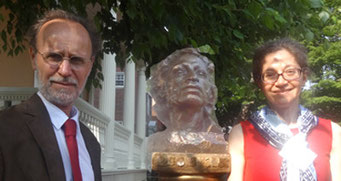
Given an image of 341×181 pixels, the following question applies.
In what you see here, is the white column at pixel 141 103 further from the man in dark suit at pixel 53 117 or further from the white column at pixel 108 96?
the man in dark suit at pixel 53 117

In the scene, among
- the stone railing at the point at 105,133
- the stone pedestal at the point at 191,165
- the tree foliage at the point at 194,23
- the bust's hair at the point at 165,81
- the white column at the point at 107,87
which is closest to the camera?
the stone pedestal at the point at 191,165

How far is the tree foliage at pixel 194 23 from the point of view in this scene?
4082 millimetres

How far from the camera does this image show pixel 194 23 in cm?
477

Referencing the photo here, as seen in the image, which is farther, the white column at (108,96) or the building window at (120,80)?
the building window at (120,80)

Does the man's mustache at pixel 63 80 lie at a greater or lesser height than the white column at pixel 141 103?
lesser

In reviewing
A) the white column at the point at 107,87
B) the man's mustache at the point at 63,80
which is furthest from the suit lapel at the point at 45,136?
the white column at the point at 107,87

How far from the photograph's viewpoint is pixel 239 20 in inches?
219

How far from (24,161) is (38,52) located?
524 millimetres

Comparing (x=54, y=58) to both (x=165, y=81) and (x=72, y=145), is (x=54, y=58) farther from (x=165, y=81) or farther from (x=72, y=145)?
(x=165, y=81)

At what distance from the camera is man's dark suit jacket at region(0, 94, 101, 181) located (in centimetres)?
184

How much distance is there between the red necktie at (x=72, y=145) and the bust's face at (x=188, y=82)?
4.06 feet

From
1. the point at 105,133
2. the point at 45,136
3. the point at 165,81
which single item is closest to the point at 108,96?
the point at 105,133

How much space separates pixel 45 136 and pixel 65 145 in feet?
0.39

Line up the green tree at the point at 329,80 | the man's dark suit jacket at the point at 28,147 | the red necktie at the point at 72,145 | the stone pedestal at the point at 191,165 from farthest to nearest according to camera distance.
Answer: the green tree at the point at 329,80
the stone pedestal at the point at 191,165
the red necktie at the point at 72,145
the man's dark suit jacket at the point at 28,147
